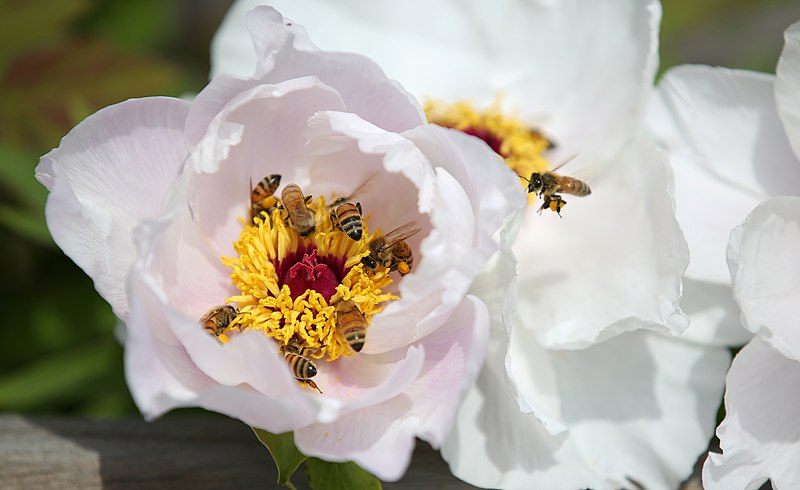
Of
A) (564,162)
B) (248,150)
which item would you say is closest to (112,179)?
(248,150)

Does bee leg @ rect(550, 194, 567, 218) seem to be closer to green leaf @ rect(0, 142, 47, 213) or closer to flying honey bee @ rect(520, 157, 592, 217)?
flying honey bee @ rect(520, 157, 592, 217)

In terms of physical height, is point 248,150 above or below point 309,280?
above

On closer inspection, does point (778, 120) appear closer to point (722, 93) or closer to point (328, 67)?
point (722, 93)

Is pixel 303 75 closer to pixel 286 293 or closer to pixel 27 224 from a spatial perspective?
pixel 286 293

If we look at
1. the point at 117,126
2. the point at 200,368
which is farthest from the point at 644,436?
the point at 117,126

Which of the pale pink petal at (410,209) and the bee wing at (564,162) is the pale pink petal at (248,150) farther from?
the bee wing at (564,162)

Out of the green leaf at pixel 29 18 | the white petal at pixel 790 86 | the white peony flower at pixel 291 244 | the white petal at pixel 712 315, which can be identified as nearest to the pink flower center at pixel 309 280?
the white peony flower at pixel 291 244
